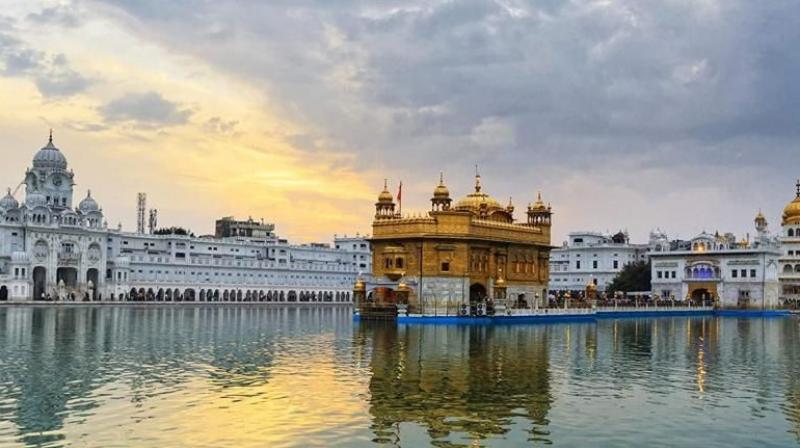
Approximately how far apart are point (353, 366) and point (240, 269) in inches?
3572

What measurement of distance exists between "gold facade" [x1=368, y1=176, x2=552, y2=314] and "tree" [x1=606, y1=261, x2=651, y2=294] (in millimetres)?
44126

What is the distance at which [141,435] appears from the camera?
588 inches

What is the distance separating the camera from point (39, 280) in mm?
95688

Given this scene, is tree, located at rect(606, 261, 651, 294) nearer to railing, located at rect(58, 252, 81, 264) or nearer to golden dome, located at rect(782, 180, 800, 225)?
golden dome, located at rect(782, 180, 800, 225)

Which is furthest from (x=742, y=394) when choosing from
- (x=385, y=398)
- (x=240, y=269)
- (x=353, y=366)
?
(x=240, y=269)

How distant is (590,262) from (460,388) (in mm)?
100231

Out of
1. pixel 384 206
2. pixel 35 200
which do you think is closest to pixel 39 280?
pixel 35 200

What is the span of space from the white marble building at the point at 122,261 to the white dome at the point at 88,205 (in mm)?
116

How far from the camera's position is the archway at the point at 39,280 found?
9500 centimetres

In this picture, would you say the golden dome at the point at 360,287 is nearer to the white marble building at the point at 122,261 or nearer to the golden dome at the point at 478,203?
the golden dome at the point at 478,203

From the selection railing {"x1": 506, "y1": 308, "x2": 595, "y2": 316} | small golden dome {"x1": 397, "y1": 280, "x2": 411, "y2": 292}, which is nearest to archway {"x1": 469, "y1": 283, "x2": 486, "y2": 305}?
railing {"x1": 506, "y1": 308, "x2": 595, "y2": 316}

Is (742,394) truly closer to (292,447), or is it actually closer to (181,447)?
(292,447)

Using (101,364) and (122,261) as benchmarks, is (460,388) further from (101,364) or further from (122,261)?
(122,261)

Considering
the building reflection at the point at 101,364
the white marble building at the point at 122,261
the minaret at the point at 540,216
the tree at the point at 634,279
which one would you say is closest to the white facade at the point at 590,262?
the tree at the point at 634,279
